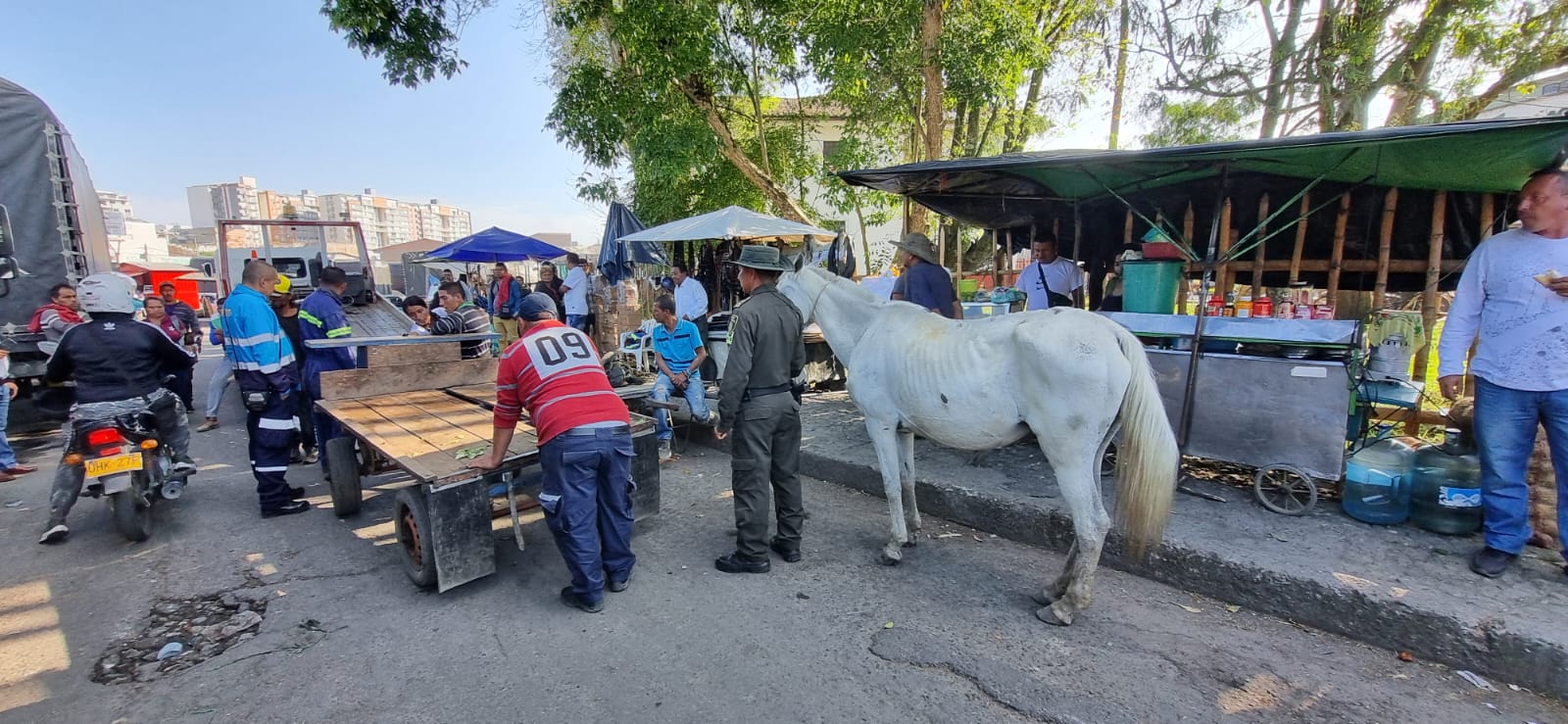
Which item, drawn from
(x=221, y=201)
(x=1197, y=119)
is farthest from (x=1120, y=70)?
(x=221, y=201)

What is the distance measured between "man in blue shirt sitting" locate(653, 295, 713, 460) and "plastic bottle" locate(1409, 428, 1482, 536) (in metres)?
5.05

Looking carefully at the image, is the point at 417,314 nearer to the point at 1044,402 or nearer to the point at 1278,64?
the point at 1044,402

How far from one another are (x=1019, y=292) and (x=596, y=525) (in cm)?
421

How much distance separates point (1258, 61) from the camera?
9211 mm

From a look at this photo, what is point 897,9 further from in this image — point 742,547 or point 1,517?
point 1,517

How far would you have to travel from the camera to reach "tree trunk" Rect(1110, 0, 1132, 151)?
31.7 feet

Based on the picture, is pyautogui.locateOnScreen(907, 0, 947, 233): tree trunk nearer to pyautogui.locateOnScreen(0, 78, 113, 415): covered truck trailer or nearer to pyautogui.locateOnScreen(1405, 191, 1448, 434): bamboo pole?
pyautogui.locateOnScreen(1405, 191, 1448, 434): bamboo pole

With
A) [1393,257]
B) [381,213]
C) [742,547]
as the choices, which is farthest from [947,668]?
[381,213]

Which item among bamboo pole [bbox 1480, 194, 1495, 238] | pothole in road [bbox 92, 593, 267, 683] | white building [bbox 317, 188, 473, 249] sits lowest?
pothole in road [bbox 92, 593, 267, 683]

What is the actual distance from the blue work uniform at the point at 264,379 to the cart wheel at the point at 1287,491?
666 centimetres

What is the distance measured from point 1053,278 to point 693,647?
4634mm

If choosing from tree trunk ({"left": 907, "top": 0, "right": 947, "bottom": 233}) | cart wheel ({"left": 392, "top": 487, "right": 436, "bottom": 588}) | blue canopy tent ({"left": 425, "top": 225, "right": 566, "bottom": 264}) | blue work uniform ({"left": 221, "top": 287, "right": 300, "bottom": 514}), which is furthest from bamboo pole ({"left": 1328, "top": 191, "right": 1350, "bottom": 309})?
blue canopy tent ({"left": 425, "top": 225, "right": 566, "bottom": 264})

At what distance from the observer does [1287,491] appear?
3.80 meters

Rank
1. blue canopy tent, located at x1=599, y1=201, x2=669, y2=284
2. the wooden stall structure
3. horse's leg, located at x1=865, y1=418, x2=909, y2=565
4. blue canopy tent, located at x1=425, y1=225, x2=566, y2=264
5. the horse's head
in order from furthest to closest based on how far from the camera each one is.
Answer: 1. blue canopy tent, located at x1=425, y1=225, x2=566, y2=264
2. blue canopy tent, located at x1=599, y1=201, x2=669, y2=284
3. the horse's head
4. horse's leg, located at x1=865, y1=418, x2=909, y2=565
5. the wooden stall structure
